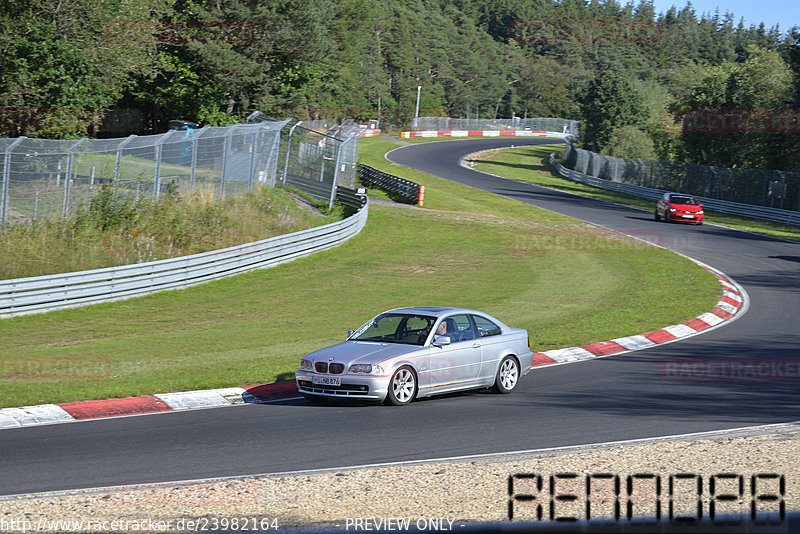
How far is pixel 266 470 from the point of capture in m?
8.23

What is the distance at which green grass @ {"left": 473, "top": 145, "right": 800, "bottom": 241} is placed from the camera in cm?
4238

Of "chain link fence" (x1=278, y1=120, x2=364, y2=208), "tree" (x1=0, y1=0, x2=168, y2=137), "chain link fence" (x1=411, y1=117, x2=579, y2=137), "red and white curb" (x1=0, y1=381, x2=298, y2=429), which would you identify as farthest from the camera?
"chain link fence" (x1=411, y1=117, x2=579, y2=137)

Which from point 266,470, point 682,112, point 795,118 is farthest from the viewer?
point 682,112

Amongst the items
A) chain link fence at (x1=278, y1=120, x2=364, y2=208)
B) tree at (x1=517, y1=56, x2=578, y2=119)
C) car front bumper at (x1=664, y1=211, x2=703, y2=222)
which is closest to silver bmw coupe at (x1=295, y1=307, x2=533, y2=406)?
chain link fence at (x1=278, y1=120, x2=364, y2=208)

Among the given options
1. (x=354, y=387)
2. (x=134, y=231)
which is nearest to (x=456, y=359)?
(x=354, y=387)

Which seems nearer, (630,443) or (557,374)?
(630,443)

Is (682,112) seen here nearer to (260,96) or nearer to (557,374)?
(260,96)

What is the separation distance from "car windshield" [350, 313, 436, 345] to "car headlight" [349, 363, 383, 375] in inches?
37.4

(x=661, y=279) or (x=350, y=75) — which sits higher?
(x=350, y=75)

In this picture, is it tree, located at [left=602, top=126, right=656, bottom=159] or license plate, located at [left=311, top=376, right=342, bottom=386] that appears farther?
tree, located at [left=602, top=126, right=656, bottom=159]

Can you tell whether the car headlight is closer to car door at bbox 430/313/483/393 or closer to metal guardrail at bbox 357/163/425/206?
car door at bbox 430/313/483/393

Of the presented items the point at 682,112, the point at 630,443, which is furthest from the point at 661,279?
the point at 682,112

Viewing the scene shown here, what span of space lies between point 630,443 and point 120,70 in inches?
1253

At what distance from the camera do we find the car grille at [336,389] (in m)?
11.4
